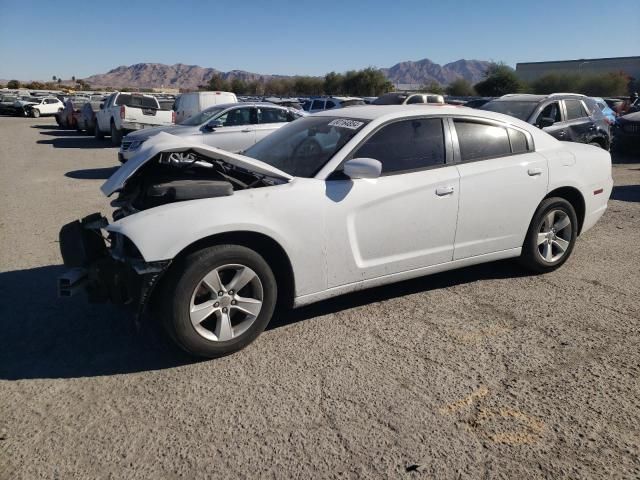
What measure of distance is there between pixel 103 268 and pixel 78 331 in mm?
713

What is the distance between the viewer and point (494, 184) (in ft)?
14.5

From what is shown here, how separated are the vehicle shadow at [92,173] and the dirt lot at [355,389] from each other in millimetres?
6584

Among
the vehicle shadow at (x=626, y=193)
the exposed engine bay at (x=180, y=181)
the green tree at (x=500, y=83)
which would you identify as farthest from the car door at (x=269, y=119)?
the green tree at (x=500, y=83)

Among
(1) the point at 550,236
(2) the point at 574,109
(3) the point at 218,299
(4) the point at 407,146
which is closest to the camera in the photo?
(3) the point at 218,299

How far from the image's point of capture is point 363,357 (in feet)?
11.3

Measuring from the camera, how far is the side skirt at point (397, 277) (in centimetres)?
373

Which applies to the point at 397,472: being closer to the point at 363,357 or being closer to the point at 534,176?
A: the point at 363,357

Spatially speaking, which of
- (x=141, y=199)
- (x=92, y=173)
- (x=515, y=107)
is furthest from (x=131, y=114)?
(x=141, y=199)

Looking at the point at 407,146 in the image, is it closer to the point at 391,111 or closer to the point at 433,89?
the point at 391,111

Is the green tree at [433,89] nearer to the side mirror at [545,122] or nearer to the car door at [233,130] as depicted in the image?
the side mirror at [545,122]

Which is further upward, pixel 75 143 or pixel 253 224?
pixel 253 224

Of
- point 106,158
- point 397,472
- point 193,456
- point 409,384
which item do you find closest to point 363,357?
point 409,384

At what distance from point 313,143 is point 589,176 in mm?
2830

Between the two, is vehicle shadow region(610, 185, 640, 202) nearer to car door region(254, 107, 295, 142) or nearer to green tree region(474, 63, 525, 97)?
car door region(254, 107, 295, 142)
